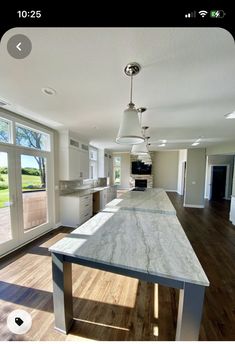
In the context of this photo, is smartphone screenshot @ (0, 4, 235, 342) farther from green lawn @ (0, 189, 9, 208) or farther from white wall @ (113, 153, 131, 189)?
white wall @ (113, 153, 131, 189)

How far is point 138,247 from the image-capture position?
1.16m

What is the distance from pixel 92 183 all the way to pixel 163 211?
4413 millimetres

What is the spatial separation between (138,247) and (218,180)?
29.0 ft

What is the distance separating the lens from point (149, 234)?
4.59 ft

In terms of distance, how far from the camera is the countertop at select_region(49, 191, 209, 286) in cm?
89

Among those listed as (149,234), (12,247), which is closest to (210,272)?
(149,234)

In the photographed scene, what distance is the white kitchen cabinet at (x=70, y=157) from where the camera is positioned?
395cm

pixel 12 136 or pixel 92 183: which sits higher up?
pixel 12 136

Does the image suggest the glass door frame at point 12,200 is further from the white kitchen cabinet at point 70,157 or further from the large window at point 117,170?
the large window at point 117,170

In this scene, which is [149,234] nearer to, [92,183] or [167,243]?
[167,243]

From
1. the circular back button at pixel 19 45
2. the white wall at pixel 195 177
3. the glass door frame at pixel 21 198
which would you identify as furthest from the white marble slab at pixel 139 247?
the white wall at pixel 195 177

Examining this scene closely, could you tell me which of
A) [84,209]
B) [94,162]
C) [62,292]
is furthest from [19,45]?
[94,162]

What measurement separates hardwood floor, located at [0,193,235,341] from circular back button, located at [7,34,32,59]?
7.59 feet
